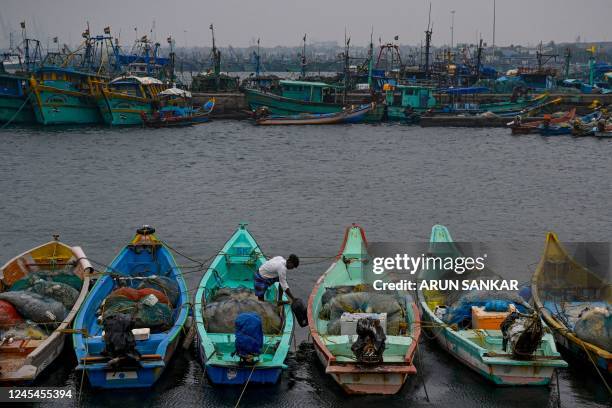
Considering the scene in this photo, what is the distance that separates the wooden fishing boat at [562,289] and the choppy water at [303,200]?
1095 millimetres

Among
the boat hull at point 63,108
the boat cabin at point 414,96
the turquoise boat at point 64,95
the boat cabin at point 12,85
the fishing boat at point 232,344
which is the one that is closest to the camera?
the fishing boat at point 232,344

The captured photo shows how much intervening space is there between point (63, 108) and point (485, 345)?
153 ft

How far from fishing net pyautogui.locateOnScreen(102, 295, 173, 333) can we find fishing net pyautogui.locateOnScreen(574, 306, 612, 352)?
6.76 meters

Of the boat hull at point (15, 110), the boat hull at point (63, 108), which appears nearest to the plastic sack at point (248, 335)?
the boat hull at point (63, 108)

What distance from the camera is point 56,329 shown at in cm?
1234

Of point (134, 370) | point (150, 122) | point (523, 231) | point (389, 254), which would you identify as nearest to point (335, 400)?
point (134, 370)

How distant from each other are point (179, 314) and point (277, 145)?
115 ft

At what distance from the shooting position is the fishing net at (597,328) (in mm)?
11688

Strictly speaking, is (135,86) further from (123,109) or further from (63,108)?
(63,108)

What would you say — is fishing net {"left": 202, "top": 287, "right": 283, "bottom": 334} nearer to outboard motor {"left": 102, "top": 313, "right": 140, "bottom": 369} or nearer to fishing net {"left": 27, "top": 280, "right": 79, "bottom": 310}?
outboard motor {"left": 102, "top": 313, "right": 140, "bottom": 369}

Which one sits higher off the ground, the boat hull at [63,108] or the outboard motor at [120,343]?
the boat hull at [63,108]

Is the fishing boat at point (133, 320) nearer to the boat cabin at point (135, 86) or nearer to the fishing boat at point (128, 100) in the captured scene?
the fishing boat at point (128, 100)

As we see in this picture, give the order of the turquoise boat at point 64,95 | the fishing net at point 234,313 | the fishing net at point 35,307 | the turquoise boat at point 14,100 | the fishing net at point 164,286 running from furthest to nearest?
the turquoise boat at point 14,100
the turquoise boat at point 64,95
the fishing net at point 164,286
the fishing net at point 35,307
the fishing net at point 234,313

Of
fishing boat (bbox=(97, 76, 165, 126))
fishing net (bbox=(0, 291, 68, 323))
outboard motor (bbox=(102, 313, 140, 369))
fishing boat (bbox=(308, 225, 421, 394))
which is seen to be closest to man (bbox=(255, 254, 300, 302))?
fishing boat (bbox=(308, 225, 421, 394))
